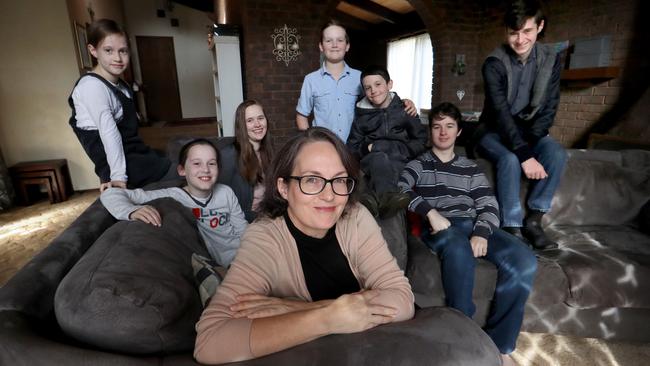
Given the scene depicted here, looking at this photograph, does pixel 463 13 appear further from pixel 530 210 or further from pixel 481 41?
pixel 530 210

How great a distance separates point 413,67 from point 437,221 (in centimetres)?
644

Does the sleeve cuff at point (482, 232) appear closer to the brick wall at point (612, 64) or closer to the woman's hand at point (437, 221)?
the woman's hand at point (437, 221)

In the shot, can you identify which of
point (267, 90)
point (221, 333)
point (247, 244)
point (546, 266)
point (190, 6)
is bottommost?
point (546, 266)

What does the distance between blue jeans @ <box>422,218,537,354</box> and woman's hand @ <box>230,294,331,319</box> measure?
88 centimetres

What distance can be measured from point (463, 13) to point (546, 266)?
435cm

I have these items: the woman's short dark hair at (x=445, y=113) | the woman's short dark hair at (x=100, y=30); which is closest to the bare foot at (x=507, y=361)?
the woman's short dark hair at (x=445, y=113)

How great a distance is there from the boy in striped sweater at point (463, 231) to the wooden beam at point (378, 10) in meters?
5.53

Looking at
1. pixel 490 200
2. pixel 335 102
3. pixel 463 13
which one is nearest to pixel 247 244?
pixel 490 200

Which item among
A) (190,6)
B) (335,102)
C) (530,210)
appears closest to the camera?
(530,210)

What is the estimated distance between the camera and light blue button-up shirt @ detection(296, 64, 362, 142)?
222 centimetres

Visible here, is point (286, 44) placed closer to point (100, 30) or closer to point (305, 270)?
point (100, 30)

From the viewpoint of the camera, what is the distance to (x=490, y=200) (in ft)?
5.57

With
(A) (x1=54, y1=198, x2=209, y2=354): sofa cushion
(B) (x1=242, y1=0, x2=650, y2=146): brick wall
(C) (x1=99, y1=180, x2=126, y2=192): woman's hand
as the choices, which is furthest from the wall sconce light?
(A) (x1=54, y1=198, x2=209, y2=354): sofa cushion

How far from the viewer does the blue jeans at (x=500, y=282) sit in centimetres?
145
